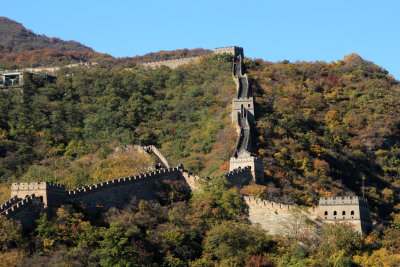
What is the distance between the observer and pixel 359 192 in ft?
293

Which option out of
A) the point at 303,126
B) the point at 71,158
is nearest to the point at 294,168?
the point at 303,126

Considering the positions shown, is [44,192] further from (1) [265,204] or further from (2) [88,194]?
(1) [265,204]

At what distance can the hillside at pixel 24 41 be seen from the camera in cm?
17400

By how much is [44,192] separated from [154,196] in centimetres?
1186

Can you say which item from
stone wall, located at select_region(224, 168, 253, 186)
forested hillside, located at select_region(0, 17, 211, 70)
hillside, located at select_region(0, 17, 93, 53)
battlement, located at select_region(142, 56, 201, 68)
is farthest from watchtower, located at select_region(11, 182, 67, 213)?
hillside, located at select_region(0, 17, 93, 53)

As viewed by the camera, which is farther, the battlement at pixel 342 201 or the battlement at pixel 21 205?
the battlement at pixel 342 201

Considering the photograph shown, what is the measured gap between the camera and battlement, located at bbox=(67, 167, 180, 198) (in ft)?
210

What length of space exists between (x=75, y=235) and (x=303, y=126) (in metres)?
43.0

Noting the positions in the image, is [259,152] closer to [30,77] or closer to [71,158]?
[71,158]

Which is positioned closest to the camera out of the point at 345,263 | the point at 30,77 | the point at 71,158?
the point at 345,263

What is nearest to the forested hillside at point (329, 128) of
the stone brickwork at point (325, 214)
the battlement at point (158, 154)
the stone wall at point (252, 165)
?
the stone wall at point (252, 165)

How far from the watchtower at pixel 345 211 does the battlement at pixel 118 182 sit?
12684mm

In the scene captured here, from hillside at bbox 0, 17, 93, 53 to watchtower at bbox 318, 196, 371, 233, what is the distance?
4391 inches

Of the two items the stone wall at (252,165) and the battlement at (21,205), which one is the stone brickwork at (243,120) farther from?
the battlement at (21,205)
